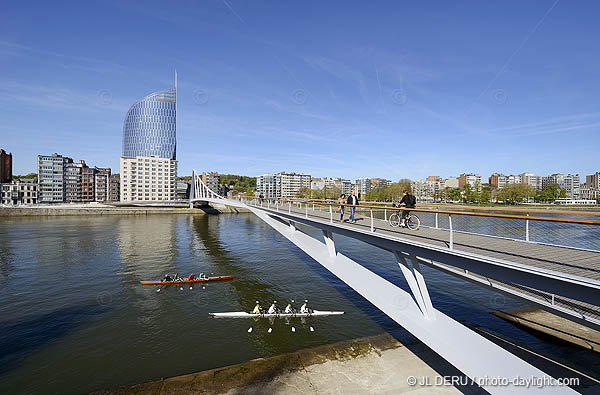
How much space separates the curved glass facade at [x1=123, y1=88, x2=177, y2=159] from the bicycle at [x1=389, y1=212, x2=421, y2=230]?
12454 cm

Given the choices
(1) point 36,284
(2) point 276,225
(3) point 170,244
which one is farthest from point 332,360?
(3) point 170,244

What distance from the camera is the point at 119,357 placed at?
1098 cm

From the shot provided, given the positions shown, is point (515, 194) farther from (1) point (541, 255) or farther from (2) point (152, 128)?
(2) point (152, 128)

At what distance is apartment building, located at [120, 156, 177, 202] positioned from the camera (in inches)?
3937

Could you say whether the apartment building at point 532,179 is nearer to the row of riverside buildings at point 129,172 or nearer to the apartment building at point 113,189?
the row of riverside buildings at point 129,172

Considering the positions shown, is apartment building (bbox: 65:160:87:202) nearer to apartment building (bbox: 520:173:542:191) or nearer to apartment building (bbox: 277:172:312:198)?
apartment building (bbox: 277:172:312:198)

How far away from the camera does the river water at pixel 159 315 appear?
34.4 feet

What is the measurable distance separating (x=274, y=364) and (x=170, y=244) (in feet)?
94.8

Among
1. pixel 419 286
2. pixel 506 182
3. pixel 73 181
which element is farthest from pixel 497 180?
pixel 73 181

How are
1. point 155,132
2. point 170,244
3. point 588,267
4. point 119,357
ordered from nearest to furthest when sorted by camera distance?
point 588,267
point 119,357
point 170,244
point 155,132

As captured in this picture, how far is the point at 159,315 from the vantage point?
584 inches

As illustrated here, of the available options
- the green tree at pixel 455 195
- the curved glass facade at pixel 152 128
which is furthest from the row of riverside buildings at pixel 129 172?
the green tree at pixel 455 195

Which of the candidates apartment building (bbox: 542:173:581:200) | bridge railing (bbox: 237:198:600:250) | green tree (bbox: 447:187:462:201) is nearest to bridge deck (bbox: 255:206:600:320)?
bridge railing (bbox: 237:198:600:250)

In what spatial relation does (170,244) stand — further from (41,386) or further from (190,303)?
(41,386)
